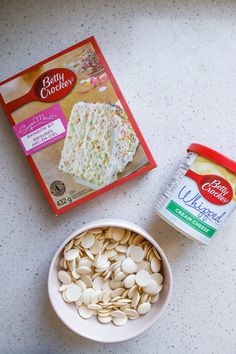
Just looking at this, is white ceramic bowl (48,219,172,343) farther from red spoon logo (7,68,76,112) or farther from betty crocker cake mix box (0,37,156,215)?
red spoon logo (7,68,76,112)

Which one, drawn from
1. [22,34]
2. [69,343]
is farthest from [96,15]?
[69,343]

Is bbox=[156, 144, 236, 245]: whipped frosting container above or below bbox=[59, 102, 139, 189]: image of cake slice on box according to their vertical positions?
below

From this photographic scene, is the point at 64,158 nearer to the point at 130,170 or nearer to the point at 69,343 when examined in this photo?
the point at 130,170

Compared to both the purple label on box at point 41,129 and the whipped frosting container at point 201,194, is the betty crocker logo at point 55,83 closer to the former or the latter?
the purple label on box at point 41,129

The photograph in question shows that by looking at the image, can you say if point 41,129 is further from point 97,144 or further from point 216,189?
point 216,189

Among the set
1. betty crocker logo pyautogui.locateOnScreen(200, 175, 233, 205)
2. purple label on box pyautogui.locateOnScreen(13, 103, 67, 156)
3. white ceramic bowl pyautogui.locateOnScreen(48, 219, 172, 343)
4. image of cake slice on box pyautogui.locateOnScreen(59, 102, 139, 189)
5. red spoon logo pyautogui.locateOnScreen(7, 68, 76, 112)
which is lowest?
white ceramic bowl pyautogui.locateOnScreen(48, 219, 172, 343)

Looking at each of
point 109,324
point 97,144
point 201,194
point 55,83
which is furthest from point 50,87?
point 109,324

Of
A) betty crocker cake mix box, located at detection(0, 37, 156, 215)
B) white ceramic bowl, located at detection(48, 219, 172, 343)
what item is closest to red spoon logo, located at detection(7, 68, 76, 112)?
betty crocker cake mix box, located at detection(0, 37, 156, 215)

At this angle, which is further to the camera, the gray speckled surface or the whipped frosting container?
the gray speckled surface
